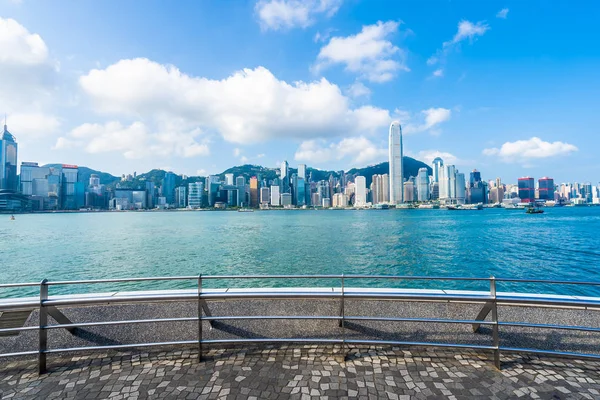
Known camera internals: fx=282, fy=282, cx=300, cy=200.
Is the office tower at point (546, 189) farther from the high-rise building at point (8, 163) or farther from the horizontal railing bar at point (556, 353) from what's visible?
the high-rise building at point (8, 163)

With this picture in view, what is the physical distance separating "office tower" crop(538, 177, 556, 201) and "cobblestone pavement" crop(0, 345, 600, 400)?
9749 inches

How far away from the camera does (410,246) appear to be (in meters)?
32.2

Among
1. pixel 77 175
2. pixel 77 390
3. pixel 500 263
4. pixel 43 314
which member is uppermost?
pixel 77 175

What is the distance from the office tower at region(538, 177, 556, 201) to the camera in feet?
630

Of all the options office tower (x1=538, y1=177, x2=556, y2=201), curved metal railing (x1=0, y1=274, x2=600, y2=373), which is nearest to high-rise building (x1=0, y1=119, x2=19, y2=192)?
curved metal railing (x1=0, y1=274, x2=600, y2=373)

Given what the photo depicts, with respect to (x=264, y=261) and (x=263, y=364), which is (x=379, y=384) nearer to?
(x=263, y=364)

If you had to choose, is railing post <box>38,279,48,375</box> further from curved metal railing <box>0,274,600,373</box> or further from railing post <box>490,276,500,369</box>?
railing post <box>490,276,500,369</box>

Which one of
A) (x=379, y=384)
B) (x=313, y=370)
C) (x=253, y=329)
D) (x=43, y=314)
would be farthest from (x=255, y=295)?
(x=43, y=314)

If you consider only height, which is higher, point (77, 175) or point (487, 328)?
point (77, 175)

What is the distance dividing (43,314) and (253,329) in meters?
2.74

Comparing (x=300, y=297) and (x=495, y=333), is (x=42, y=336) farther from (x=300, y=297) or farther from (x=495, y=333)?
(x=495, y=333)

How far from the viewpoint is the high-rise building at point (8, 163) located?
143 meters

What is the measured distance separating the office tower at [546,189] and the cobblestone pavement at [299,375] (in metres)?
248

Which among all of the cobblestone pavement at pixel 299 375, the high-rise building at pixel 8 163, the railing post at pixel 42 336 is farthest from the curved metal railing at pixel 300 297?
the high-rise building at pixel 8 163
